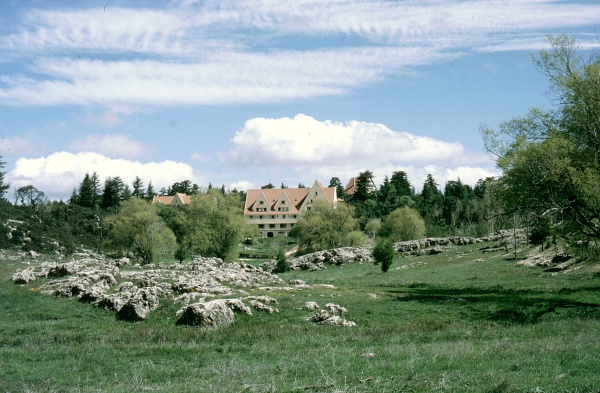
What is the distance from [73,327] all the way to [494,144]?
22626mm

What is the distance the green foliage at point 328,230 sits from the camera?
8450 centimetres

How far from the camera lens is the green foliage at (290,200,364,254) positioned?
8450 centimetres

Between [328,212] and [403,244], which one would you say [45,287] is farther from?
[328,212]

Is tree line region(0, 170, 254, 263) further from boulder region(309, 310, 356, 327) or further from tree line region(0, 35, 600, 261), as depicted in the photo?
boulder region(309, 310, 356, 327)

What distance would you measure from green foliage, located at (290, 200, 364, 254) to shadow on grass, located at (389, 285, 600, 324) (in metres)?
54.9

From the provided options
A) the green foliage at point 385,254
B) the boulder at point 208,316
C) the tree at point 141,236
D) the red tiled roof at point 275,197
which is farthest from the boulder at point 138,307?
the red tiled roof at point 275,197

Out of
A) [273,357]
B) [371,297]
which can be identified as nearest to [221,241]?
[371,297]

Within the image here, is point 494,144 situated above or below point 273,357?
above

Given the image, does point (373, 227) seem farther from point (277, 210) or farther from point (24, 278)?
point (24, 278)

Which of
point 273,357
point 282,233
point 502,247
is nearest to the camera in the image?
point 273,357

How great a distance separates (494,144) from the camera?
27812mm

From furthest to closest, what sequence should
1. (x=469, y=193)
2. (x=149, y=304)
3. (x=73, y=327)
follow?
(x=469, y=193) < (x=149, y=304) < (x=73, y=327)

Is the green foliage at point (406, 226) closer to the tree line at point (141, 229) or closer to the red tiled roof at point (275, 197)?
Result: the tree line at point (141, 229)

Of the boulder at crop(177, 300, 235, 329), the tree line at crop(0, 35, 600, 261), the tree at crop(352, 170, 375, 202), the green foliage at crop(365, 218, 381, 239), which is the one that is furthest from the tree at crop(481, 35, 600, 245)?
the tree at crop(352, 170, 375, 202)
